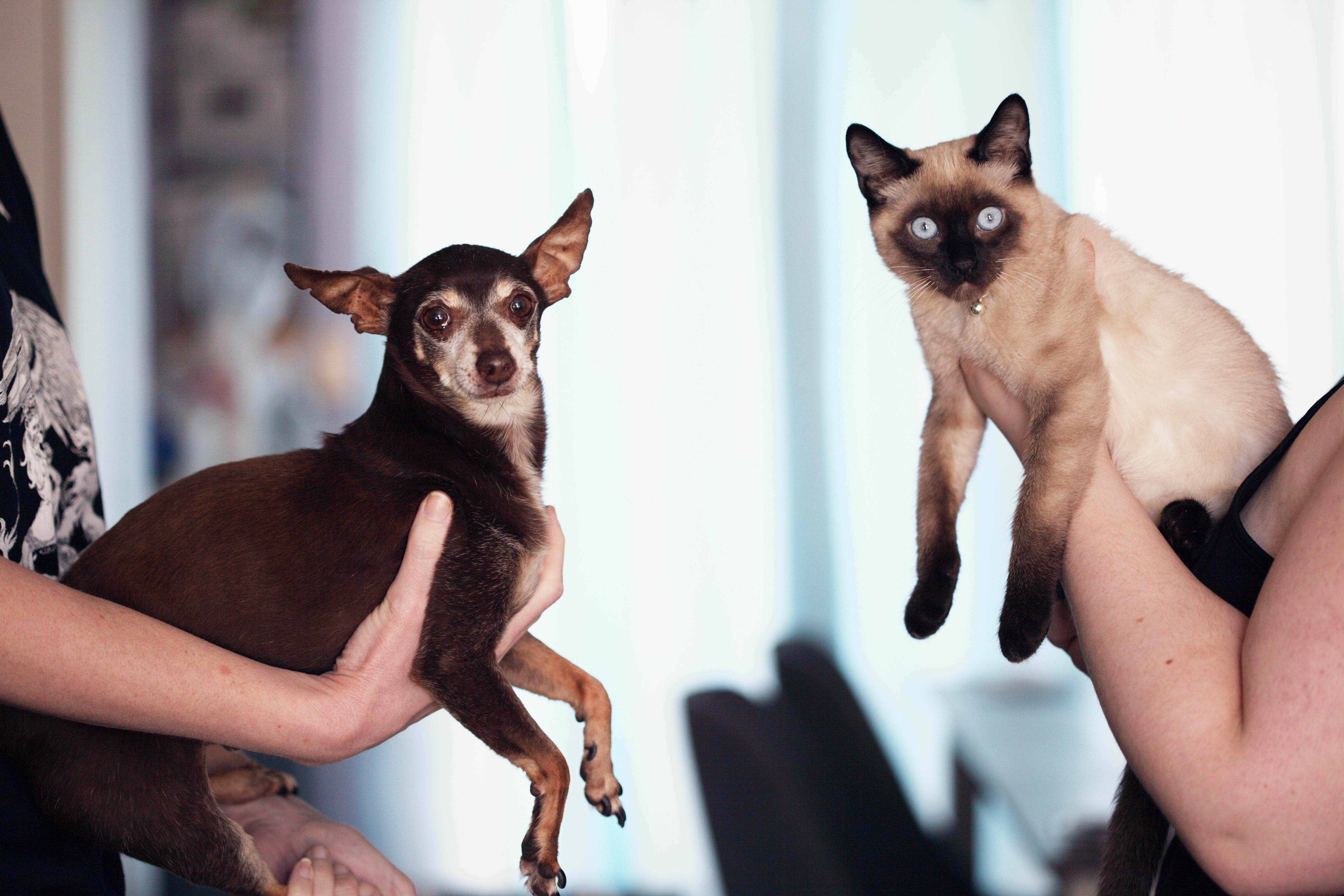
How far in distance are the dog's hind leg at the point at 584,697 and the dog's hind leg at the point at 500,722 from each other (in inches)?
5.6

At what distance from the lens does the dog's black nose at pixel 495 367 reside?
121 cm

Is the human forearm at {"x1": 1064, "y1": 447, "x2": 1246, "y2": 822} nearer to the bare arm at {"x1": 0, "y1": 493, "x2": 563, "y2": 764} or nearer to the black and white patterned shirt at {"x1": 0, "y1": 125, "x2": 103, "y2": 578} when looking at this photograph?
the bare arm at {"x1": 0, "y1": 493, "x2": 563, "y2": 764}

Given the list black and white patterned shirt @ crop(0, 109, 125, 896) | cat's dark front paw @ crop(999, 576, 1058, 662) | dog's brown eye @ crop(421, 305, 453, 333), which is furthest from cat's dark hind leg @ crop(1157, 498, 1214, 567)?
black and white patterned shirt @ crop(0, 109, 125, 896)

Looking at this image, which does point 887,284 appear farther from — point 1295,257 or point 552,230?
point 552,230

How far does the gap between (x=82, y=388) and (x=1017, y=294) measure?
56.5 inches

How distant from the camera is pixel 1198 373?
1.30 metres

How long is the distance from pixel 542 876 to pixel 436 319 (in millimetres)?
779

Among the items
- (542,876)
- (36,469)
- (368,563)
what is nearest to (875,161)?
(368,563)

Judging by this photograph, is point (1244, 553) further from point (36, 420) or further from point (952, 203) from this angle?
point (36, 420)

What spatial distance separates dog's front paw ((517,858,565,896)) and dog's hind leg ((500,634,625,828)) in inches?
7.0

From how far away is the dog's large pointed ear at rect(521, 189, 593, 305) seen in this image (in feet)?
4.43

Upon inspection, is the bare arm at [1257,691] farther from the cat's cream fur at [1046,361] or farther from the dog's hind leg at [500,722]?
the dog's hind leg at [500,722]

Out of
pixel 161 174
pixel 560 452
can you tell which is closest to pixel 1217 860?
pixel 560 452

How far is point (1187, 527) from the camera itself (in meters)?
1.24
